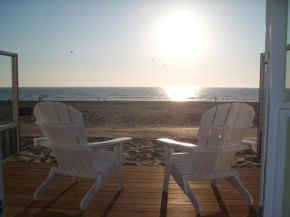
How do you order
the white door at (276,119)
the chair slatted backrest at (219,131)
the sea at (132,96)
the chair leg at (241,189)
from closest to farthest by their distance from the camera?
1. the white door at (276,119)
2. the chair slatted backrest at (219,131)
3. the chair leg at (241,189)
4. the sea at (132,96)

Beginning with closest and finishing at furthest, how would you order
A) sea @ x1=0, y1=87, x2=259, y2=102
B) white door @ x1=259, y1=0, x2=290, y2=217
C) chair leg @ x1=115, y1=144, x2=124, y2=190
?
white door @ x1=259, y1=0, x2=290, y2=217, chair leg @ x1=115, y1=144, x2=124, y2=190, sea @ x1=0, y1=87, x2=259, y2=102

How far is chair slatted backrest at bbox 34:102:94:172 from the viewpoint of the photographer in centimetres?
205

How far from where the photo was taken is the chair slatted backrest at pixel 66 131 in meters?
2.05

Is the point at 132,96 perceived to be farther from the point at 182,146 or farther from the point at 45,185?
the point at 182,146

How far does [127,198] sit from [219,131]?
A: 102 centimetres

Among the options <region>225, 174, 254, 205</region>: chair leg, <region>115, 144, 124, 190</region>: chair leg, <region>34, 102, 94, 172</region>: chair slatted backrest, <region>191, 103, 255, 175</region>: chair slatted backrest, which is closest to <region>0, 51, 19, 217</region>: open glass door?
<region>34, 102, 94, 172</region>: chair slatted backrest

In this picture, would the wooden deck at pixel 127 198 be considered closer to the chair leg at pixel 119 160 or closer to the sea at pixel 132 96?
the chair leg at pixel 119 160

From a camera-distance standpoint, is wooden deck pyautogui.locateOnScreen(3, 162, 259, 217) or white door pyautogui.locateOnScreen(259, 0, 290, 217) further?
wooden deck pyautogui.locateOnScreen(3, 162, 259, 217)

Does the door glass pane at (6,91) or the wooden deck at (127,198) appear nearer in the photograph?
the wooden deck at (127,198)

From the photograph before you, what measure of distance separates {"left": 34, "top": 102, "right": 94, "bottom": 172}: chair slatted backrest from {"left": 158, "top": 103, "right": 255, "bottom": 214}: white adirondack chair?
0.74 m

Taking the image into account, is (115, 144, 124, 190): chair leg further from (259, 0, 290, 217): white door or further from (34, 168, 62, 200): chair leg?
(259, 0, 290, 217): white door

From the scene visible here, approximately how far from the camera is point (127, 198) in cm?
228

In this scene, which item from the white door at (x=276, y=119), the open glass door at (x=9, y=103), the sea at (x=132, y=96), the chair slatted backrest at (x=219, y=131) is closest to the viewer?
the white door at (x=276, y=119)

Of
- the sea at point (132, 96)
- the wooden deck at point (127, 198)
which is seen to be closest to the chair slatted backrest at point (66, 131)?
the wooden deck at point (127, 198)
